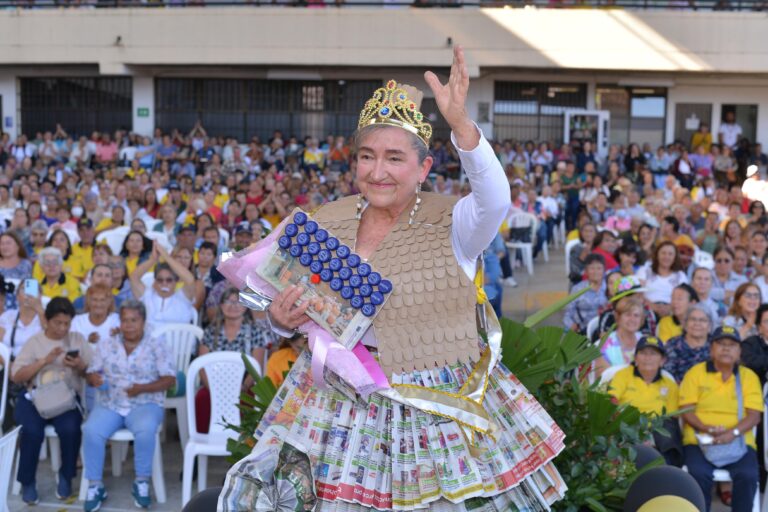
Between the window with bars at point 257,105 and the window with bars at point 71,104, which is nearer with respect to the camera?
the window with bars at point 257,105

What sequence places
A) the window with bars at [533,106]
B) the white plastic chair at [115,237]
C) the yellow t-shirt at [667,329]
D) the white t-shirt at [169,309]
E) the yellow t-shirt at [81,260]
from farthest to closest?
1. the window with bars at [533,106]
2. the white plastic chair at [115,237]
3. the yellow t-shirt at [81,260]
4. the white t-shirt at [169,309]
5. the yellow t-shirt at [667,329]

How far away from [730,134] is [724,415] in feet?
53.7

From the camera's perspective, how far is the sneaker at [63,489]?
20.6ft

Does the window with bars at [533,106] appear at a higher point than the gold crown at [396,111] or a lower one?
higher

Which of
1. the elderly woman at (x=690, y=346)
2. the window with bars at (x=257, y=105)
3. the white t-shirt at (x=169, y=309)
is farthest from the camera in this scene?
the window with bars at (x=257, y=105)

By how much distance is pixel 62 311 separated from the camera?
6594 mm

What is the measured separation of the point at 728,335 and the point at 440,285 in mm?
3832

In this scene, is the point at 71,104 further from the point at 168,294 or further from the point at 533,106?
the point at 168,294

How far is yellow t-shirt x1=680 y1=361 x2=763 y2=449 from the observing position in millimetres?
6176

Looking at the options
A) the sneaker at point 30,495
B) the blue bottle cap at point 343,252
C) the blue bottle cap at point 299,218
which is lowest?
the sneaker at point 30,495

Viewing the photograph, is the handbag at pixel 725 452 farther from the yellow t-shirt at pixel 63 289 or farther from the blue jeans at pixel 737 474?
the yellow t-shirt at pixel 63 289

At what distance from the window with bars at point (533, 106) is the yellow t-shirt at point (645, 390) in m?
16.4

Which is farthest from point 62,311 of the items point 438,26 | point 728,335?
point 438,26

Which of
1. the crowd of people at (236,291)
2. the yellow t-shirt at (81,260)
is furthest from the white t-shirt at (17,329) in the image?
the yellow t-shirt at (81,260)
